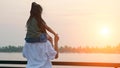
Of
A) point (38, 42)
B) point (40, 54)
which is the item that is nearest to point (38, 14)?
point (38, 42)

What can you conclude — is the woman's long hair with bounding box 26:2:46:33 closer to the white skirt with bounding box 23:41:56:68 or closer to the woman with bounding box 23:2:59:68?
the woman with bounding box 23:2:59:68

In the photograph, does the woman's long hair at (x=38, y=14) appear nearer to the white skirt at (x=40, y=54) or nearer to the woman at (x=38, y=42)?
the woman at (x=38, y=42)

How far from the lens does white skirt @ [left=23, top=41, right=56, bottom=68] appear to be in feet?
14.2

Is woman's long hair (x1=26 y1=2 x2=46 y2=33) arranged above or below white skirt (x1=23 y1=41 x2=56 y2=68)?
above

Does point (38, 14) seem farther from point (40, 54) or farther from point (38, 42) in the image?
point (40, 54)

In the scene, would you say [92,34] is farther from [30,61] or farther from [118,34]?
[30,61]

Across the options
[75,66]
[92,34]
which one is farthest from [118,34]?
[75,66]

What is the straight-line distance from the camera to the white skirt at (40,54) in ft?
14.2

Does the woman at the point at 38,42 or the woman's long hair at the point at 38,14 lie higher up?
the woman's long hair at the point at 38,14

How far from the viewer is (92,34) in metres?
20.7

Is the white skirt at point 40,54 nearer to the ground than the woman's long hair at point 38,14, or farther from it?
nearer to the ground

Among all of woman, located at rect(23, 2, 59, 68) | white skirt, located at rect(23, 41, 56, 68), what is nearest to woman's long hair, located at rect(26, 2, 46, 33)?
woman, located at rect(23, 2, 59, 68)

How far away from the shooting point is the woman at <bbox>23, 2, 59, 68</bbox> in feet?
14.2

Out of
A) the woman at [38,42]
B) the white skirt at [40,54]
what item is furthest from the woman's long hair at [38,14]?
the white skirt at [40,54]
